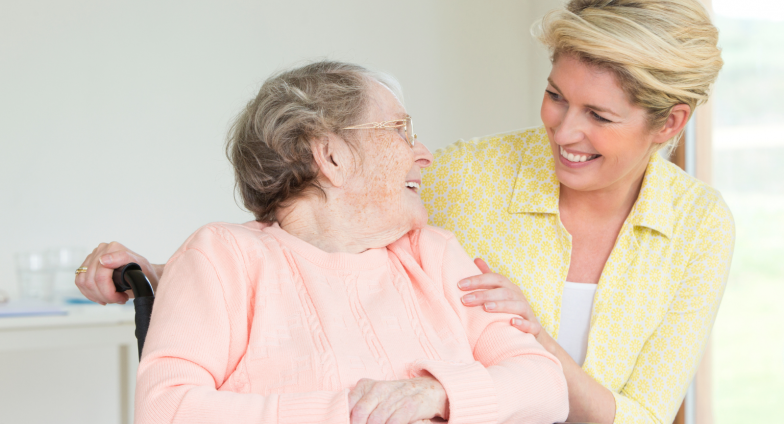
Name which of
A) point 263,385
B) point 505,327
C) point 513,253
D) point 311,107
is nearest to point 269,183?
point 311,107

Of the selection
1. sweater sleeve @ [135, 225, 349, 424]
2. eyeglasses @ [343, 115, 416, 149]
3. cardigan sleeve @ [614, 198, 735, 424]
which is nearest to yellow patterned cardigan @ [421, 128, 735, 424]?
cardigan sleeve @ [614, 198, 735, 424]

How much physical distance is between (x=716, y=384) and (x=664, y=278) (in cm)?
163

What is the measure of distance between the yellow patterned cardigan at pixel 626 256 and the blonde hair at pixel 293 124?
1.58 feet

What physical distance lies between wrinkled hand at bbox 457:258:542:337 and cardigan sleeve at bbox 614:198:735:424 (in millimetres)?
330

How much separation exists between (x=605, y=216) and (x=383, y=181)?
2.28ft

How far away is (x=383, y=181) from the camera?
1411 millimetres

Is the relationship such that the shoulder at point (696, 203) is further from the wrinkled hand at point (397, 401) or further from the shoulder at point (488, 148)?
the wrinkled hand at point (397, 401)

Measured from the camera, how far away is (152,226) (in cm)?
350

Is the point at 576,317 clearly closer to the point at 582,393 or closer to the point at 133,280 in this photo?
the point at 582,393

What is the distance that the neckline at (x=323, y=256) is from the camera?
4.37 ft

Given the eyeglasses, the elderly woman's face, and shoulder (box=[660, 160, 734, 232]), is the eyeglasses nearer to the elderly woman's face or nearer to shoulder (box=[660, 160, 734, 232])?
the elderly woman's face

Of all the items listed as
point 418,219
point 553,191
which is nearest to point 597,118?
point 553,191

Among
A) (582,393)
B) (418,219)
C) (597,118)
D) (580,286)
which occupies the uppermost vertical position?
(597,118)

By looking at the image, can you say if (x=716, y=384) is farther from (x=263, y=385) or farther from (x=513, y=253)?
(x=263, y=385)
